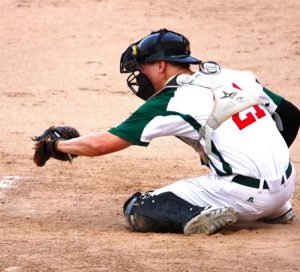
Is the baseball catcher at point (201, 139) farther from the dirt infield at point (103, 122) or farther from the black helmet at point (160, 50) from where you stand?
the dirt infield at point (103, 122)

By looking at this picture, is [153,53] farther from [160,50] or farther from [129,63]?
[129,63]

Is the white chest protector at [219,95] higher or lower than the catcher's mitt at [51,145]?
higher

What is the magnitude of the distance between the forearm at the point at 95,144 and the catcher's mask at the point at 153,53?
0.45 metres

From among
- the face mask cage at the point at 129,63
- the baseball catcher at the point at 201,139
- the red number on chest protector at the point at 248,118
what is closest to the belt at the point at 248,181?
the baseball catcher at the point at 201,139

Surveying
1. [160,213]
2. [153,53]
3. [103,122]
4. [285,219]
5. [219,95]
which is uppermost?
[153,53]

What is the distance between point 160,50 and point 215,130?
1.92ft

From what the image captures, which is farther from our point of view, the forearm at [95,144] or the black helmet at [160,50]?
the black helmet at [160,50]

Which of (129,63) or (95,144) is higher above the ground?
(129,63)

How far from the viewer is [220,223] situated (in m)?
5.96

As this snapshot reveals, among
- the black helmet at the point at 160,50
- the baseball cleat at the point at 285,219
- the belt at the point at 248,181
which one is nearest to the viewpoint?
the belt at the point at 248,181

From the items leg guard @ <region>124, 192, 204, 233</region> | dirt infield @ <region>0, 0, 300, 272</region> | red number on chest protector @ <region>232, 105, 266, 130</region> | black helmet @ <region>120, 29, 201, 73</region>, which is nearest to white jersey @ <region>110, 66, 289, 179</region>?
red number on chest protector @ <region>232, 105, 266, 130</region>

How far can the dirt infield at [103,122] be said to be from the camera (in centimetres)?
552

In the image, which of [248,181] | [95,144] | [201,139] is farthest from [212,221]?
[95,144]

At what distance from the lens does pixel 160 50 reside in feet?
20.2
